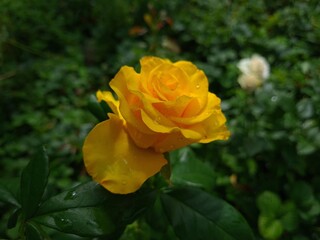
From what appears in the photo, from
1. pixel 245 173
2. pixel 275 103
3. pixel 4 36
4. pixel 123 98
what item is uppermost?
pixel 123 98

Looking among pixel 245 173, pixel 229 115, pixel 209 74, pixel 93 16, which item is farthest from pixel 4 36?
pixel 245 173

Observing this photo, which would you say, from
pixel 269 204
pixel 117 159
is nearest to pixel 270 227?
pixel 269 204

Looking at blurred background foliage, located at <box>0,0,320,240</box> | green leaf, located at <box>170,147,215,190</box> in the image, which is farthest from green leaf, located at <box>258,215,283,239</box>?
green leaf, located at <box>170,147,215,190</box>

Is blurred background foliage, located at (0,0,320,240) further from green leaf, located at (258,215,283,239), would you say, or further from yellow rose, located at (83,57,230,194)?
yellow rose, located at (83,57,230,194)

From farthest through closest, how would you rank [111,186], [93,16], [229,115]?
[93,16] < [229,115] < [111,186]

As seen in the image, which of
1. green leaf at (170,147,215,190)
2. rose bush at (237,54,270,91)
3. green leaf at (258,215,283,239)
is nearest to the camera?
green leaf at (170,147,215,190)

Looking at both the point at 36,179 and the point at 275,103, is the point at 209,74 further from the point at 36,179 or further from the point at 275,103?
the point at 36,179
